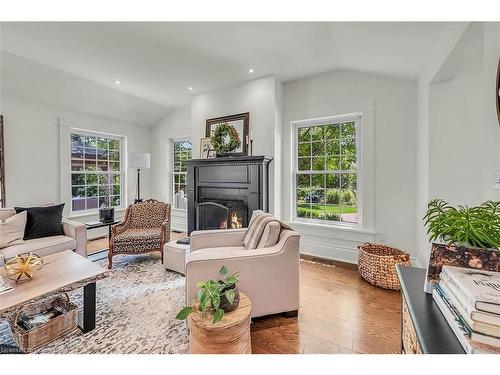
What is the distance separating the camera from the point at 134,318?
199cm

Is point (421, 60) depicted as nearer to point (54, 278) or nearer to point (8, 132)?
point (54, 278)

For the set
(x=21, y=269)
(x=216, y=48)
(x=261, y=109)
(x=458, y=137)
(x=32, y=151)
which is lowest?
(x=21, y=269)

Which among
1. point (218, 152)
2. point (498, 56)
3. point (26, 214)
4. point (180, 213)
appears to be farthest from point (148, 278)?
point (498, 56)

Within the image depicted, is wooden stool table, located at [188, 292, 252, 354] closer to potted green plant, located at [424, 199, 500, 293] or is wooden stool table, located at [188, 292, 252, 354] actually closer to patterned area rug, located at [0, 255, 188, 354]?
patterned area rug, located at [0, 255, 188, 354]

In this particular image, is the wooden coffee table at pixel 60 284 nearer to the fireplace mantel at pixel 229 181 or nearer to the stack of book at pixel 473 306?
the fireplace mantel at pixel 229 181

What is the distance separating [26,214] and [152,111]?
9.50 ft

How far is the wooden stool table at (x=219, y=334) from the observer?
4.25ft

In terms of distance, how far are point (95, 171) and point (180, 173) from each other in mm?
1610

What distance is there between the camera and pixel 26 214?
287 centimetres

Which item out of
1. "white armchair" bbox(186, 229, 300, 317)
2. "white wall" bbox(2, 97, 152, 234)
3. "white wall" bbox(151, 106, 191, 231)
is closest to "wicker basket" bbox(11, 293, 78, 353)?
"white armchair" bbox(186, 229, 300, 317)

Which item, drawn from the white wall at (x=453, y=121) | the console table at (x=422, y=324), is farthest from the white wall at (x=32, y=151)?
the white wall at (x=453, y=121)

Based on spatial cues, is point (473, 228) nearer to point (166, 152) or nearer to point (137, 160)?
point (137, 160)

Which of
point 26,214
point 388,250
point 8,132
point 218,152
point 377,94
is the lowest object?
point 388,250

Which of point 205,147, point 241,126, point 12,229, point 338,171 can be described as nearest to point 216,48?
point 241,126
